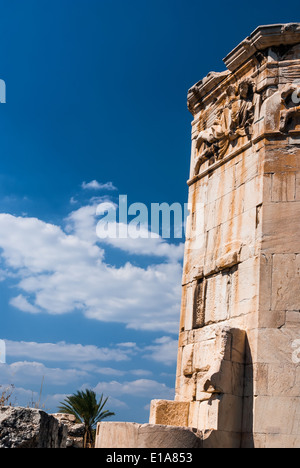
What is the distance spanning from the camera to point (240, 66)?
10312 mm

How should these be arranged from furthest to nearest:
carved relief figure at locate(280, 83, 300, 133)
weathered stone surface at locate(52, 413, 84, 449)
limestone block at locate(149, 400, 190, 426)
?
weathered stone surface at locate(52, 413, 84, 449), carved relief figure at locate(280, 83, 300, 133), limestone block at locate(149, 400, 190, 426)

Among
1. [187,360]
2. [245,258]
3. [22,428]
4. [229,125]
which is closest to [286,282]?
[245,258]

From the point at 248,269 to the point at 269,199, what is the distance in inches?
45.0

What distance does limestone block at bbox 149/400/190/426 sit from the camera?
916 cm

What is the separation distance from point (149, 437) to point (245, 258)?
3100 millimetres

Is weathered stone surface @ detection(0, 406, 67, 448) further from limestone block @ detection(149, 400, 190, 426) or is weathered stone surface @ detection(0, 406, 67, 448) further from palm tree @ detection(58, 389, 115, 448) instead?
palm tree @ detection(58, 389, 115, 448)

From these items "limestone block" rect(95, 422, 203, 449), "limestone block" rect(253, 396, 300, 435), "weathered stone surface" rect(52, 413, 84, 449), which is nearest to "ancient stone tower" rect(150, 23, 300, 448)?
"limestone block" rect(253, 396, 300, 435)

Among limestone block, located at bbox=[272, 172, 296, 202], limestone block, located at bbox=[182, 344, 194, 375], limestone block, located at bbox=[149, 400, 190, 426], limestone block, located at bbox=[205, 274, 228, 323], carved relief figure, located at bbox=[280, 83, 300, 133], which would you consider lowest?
limestone block, located at bbox=[149, 400, 190, 426]

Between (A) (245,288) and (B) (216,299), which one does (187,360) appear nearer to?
(B) (216,299)

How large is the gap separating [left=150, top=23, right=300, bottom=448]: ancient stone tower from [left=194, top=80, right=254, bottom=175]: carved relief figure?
2 cm

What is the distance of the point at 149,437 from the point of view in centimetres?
763

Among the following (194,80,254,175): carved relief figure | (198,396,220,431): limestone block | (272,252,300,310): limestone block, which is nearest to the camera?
(198,396,220,431): limestone block

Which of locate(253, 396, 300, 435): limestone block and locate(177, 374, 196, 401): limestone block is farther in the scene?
locate(177, 374, 196, 401): limestone block
